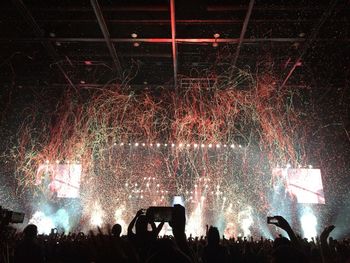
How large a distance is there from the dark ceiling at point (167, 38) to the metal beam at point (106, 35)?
0.02m

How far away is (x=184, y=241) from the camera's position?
91.2 inches

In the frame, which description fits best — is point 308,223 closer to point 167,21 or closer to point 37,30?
point 167,21

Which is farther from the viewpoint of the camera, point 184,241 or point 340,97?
point 340,97

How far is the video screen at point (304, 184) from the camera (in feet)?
31.9

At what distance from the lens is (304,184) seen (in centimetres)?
993

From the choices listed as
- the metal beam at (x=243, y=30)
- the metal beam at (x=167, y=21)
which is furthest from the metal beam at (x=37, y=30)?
the metal beam at (x=243, y=30)

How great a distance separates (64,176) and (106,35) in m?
5.94

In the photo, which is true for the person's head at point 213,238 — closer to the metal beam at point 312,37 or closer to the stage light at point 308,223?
the metal beam at point 312,37

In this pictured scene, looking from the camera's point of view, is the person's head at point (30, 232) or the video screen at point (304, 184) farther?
the video screen at point (304, 184)

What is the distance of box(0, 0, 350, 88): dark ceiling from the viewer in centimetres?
550

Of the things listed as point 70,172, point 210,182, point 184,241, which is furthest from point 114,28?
point 210,182

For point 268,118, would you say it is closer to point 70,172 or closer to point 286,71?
point 286,71

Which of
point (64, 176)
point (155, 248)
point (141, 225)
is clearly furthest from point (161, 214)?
point (64, 176)

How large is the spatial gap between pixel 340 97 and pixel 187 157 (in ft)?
17.8
